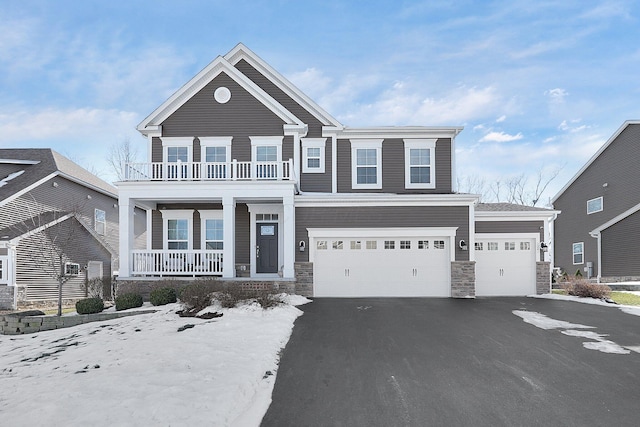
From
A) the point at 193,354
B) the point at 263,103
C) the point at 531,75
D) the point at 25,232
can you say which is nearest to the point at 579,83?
the point at 531,75

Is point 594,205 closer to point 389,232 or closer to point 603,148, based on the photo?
point 603,148

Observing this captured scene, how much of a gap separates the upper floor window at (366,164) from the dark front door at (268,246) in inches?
146

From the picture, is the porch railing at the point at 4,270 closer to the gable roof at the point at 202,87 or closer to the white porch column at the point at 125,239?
the white porch column at the point at 125,239

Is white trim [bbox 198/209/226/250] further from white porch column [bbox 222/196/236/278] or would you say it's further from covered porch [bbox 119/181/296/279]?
white porch column [bbox 222/196/236/278]

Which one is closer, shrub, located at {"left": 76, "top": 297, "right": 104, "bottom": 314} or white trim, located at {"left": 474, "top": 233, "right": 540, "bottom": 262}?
shrub, located at {"left": 76, "top": 297, "right": 104, "bottom": 314}

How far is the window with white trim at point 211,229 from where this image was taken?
16.4 meters

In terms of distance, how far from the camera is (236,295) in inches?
430

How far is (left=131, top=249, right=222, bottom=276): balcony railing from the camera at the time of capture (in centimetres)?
1436

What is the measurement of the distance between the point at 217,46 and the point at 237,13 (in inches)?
133

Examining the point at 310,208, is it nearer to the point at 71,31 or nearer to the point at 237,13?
the point at 237,13

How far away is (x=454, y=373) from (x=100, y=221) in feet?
69.3

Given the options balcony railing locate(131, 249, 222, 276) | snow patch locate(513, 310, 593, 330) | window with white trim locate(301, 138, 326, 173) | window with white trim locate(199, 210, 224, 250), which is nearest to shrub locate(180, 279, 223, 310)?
balcony railing locate(131, 249, 222, 276)

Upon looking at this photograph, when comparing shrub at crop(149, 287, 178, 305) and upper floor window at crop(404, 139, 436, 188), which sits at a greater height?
upper floor window at crop(404, 139, 436, 188)

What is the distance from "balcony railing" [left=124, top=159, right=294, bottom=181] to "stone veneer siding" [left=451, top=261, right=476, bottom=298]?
6.64 metres
